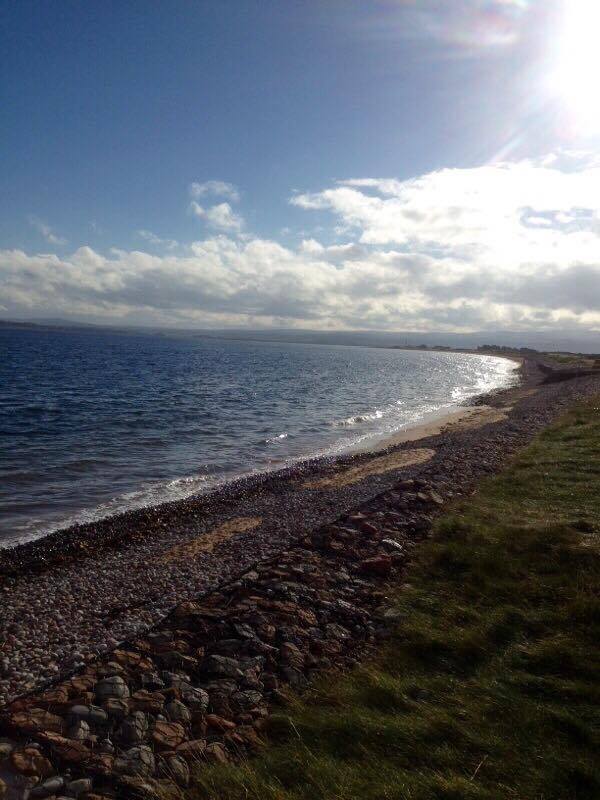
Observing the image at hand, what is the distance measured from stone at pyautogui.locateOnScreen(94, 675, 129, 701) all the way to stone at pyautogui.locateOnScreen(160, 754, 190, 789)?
1357 mm

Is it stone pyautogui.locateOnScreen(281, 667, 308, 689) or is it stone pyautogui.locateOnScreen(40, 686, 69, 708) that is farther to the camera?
stone pyautogui.locateOnScreen(281, 667, 308, 689)

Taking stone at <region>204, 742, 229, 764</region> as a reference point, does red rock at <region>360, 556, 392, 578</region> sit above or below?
above

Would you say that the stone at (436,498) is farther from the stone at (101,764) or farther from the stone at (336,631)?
the stone at (101,764)

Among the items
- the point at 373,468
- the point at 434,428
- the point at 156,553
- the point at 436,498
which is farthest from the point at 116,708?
the point at 434,428

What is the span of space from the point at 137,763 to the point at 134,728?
0.53m

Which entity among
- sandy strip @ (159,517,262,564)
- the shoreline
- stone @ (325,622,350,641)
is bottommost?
the shoreline

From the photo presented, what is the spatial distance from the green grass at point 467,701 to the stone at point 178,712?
1.05 metres

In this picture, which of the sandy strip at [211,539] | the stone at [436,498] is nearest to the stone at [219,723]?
the sandy strip at [211,539]

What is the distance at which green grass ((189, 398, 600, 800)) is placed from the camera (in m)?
4.77

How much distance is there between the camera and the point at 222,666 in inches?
280

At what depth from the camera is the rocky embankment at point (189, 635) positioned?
5.58m

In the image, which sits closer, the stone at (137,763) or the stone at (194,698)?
the stone at (137,763)

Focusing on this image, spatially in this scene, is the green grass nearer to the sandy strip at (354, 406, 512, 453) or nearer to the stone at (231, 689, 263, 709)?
the stone at (231, 689, 263, 709)

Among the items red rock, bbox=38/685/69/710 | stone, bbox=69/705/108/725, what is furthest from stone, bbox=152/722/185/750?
red rock, bbox=38/685/69/710
